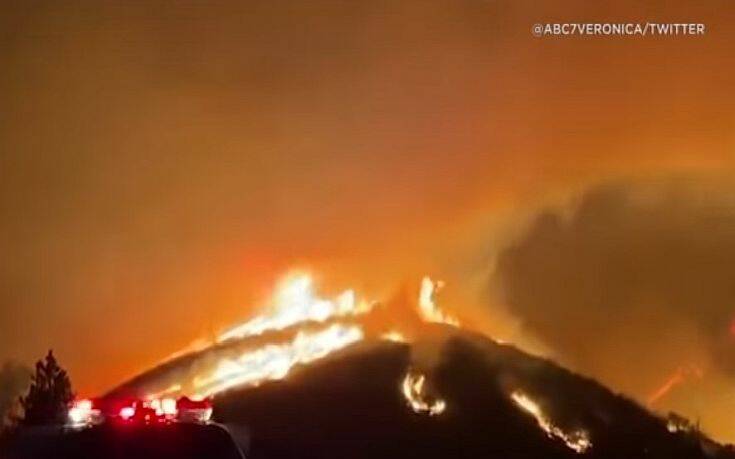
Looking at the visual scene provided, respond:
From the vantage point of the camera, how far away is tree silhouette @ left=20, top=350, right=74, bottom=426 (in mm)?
4609

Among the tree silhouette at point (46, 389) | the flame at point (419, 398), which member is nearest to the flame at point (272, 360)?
the flame at point (419, 398)

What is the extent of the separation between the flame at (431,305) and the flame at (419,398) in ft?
0.67

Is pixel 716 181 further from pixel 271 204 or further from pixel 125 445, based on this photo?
pixel 125 445

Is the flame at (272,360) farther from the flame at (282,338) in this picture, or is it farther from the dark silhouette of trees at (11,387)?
the dark silhouette of trees at (11,387)

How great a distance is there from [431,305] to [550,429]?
585 mm

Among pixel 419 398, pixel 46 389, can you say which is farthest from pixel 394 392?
pixel 46 389

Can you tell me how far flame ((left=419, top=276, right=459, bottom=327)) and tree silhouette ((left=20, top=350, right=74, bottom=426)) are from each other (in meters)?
1.24

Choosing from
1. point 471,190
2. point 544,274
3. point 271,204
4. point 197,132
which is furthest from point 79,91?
point 544,274

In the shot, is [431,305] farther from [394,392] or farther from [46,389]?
[46,389]

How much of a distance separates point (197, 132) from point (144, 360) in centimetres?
82

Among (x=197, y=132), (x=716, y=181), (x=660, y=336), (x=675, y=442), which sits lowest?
(x=675, y=442)

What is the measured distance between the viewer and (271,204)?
4766 millimetres

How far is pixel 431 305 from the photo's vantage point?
4723 mm

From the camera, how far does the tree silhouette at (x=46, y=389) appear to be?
461 cm
